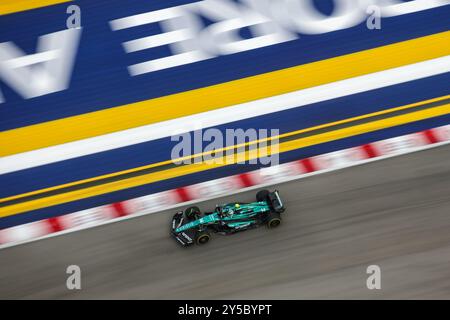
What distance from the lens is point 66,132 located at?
7277mm

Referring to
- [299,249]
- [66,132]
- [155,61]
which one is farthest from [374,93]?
[66,132]

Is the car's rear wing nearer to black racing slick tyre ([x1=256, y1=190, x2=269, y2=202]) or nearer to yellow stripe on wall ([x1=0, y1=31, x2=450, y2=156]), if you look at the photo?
black racing slick tyre ([x1=256, y1=190, x2=269, y2=202])

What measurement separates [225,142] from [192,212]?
1389mm

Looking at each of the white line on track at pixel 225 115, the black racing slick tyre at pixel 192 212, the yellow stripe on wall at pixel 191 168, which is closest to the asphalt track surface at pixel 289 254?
the black racing slick tyre at pixel 192 212

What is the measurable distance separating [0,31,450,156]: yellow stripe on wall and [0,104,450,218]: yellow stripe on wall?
88 cm

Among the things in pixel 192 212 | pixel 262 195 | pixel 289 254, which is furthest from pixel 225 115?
pixel 289 254

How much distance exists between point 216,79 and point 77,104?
2276mm

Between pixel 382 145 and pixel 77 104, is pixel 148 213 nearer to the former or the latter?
pixel 77 104

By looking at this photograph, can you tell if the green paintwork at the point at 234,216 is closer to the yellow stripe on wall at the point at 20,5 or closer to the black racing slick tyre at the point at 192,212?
the black racing slick tyre at the point at 192,212

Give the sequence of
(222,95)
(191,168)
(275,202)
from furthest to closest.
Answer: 1. (222,95)
2. (191,168)
3. (275,202)

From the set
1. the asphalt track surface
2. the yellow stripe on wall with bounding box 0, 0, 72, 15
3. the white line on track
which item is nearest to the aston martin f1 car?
the asphalt track surface

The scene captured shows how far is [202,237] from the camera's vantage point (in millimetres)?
6285

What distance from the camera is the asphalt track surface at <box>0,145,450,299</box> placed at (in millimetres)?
6172

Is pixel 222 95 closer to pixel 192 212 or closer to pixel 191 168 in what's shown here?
pixel 191 168
